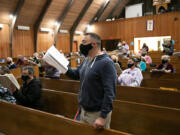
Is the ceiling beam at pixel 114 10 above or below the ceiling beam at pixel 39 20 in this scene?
above

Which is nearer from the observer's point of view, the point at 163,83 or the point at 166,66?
the point at 163,83

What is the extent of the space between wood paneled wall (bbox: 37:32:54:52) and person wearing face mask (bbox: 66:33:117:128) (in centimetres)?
1337

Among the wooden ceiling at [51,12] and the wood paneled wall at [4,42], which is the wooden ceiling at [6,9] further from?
the wood paneled wall at [4,42]

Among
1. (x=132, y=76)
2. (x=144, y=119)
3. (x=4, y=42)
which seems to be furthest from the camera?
(x=4, y=42)

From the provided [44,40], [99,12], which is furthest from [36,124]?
[99,12]

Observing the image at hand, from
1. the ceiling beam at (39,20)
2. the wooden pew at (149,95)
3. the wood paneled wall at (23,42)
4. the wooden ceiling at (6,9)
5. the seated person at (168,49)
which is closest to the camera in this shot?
the wooden pew at (149,95)

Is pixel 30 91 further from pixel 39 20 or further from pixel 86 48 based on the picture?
pixel 39 20

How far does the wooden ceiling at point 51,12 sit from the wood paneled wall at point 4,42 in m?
0.52

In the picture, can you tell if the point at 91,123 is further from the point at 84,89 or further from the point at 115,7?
the point at 115,7

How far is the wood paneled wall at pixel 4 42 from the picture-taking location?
12250 millimetres

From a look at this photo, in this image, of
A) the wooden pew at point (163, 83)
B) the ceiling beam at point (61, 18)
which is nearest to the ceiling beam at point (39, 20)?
the ceiling beam at point (61, 18)

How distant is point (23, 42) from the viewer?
536 inches

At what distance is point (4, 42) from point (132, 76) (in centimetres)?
1112

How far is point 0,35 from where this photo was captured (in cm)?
1221
